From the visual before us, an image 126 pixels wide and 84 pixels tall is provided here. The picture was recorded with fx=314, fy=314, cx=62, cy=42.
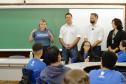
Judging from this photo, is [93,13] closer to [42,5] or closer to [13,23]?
[42,5]

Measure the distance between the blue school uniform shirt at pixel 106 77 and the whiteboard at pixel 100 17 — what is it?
4.47 m

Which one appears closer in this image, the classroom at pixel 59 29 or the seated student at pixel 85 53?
the seated student at pixel 85 53

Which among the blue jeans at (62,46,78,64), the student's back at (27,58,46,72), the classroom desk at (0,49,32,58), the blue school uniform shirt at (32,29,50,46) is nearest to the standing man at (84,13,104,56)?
the blue jeans at (62,46,78,64)

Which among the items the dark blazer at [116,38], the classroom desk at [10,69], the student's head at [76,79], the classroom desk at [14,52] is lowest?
the classroom desk at [10,69]

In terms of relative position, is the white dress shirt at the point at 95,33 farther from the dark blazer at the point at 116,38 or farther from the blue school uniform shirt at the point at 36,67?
the blue school uniform shirt at the point at 36,67

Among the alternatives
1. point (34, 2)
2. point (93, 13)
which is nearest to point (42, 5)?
point (34, 2)

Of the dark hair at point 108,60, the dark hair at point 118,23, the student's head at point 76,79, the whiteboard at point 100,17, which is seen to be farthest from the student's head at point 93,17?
the student's head at point 76,79

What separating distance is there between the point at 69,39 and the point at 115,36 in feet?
3.55

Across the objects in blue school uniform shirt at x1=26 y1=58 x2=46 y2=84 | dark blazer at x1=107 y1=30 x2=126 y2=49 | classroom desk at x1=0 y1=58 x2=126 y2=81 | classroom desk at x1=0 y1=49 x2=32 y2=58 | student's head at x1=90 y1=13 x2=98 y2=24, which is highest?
student's head at x1=90 y1=13 x2=98 y2=24

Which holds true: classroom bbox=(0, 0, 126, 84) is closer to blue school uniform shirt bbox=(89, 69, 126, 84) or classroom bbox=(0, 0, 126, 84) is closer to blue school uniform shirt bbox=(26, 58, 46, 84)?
blue school uniform shirt bbox=(26, 58, 46, 84)

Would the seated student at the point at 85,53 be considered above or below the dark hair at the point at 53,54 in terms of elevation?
below

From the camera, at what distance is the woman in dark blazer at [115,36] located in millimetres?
6812

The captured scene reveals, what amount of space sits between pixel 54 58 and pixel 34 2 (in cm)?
440

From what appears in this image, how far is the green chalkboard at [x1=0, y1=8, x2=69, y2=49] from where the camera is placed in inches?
308
